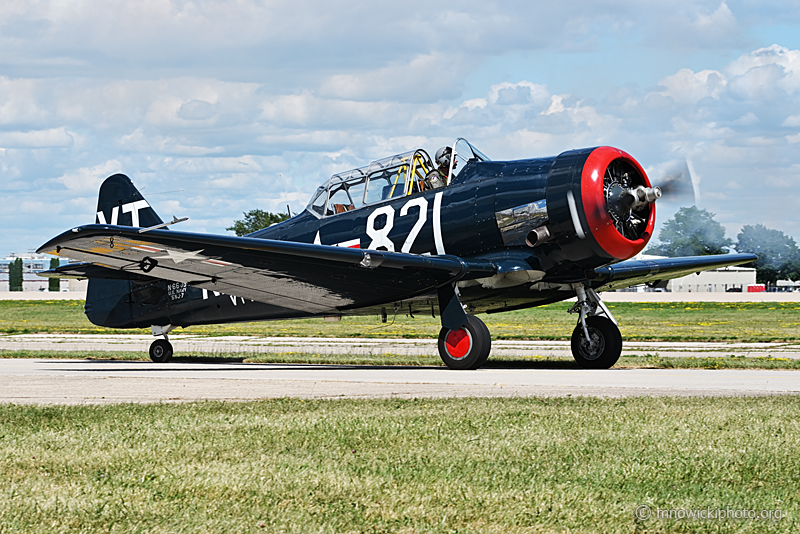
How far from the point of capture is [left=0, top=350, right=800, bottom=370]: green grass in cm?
1385

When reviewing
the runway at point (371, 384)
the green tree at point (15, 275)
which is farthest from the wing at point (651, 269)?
the green tree at point (15, 275)

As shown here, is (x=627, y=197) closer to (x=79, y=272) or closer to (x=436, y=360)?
(x=436, y=360)

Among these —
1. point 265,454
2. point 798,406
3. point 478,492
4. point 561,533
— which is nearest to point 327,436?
point 265,454

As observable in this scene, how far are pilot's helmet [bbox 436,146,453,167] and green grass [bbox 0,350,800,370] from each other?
3431 mm

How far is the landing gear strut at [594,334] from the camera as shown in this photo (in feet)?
43.9

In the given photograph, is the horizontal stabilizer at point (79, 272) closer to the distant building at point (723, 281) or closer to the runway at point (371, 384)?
the runway at point (371, 384)

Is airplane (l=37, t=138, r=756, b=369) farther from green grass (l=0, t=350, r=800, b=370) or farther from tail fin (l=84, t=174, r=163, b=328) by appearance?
tail fin (l=84, t=174, r=163, b=328)

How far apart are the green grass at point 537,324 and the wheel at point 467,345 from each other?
7.48 metres

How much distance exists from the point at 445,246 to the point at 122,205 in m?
8.25

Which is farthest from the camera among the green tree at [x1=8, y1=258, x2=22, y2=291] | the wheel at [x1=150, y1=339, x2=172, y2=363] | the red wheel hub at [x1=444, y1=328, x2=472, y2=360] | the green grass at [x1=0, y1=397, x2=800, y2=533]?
the green tree at [x1=8, y1=258, x2=22, y2=291]

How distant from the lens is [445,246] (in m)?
12.9

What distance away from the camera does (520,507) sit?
13.0 ft

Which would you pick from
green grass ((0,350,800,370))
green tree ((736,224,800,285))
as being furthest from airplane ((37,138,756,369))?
green tree ((736,224,800,285))

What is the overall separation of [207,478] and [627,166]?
9.40 m
